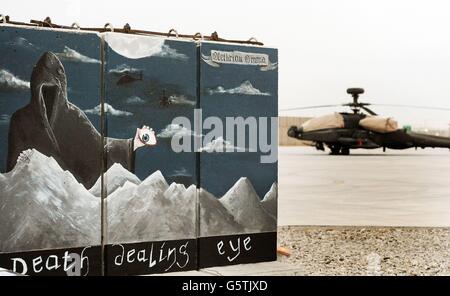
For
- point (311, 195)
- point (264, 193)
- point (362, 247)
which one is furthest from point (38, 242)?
point (311, 195)

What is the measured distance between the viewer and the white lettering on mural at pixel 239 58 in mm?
5672

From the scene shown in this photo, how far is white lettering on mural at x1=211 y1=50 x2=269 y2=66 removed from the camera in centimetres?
567

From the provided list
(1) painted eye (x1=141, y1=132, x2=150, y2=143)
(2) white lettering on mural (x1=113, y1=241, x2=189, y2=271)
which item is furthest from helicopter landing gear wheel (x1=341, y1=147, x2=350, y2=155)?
(1) painted eye (x1=141, y1=132, x2=150, y2=143)

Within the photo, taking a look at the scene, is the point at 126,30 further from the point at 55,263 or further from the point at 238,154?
the point at 55,263

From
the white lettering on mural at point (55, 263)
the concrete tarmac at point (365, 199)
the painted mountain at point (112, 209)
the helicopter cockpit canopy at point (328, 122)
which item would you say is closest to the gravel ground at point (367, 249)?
the concrete tarmac at point (365, 199)

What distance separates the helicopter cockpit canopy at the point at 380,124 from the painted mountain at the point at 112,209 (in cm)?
3093

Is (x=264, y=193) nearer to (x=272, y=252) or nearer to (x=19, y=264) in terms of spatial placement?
(x=272, y=252)

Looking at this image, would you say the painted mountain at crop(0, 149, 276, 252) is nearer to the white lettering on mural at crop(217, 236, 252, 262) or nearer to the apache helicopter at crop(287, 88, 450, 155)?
the white lettering on mural at crop(217, 236, 252, 262)

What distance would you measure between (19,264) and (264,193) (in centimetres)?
231

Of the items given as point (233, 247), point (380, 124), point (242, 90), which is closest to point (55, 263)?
point (233, 247)

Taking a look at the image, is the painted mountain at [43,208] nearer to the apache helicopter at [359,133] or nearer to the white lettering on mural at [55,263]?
the white lettering on mural at [55,263]

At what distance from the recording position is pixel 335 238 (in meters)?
8.73

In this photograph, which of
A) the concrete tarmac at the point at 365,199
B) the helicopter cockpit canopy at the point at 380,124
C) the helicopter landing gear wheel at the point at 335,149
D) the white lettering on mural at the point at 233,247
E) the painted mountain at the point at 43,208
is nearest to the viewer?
the painted mountain at the point at 43,208

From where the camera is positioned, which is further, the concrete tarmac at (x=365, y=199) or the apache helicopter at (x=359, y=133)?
the apache helicopter at (x=359, y=133)
